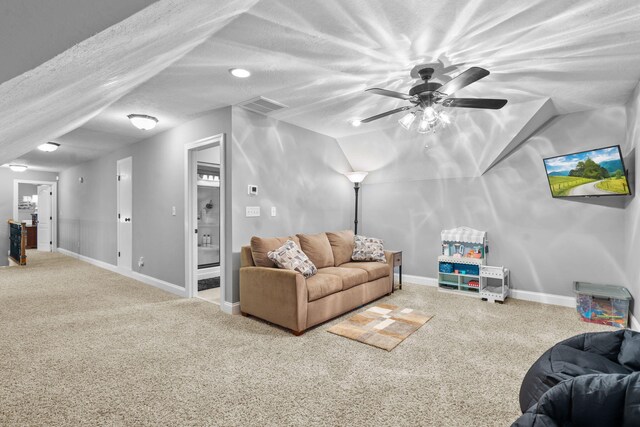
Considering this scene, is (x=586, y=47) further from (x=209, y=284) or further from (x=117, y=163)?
(x=117, y=163)

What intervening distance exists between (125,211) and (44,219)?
18.8 ft

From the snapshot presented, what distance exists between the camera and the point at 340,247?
4.44 m

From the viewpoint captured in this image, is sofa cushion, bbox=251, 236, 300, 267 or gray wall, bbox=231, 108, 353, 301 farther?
gray wall, bbox=231, 108, 353, 301

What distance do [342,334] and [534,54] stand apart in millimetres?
2885

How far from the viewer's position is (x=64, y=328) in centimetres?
315

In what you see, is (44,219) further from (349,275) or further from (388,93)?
(388,93)

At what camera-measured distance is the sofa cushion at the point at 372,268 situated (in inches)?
156

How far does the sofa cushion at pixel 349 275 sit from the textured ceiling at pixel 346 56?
1964 mm

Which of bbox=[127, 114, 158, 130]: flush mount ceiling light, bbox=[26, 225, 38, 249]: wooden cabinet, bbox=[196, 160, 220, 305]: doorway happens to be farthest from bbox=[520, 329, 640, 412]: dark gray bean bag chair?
bbox=[26, 225, 38, 249]: wooden cabinet

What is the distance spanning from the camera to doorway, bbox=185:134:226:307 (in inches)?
150

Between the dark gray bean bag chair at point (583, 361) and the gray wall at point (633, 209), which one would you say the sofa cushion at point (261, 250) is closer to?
the dark gray bean bag chair at point (583, 361)

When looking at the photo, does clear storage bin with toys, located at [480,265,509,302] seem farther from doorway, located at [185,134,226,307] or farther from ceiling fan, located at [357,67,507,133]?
doorway, located at [185,134,226,307]

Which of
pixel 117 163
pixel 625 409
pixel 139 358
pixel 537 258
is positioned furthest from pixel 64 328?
pixel 537 258

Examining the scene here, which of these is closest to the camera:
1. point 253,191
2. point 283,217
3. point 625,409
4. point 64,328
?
point 625,409
